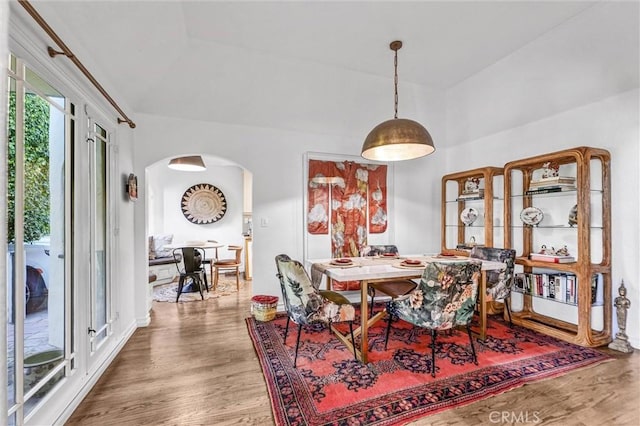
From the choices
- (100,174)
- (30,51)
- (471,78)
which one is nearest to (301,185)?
(100,174)

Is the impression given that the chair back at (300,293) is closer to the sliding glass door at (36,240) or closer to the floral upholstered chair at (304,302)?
the floral upholstered chair at (304,302)

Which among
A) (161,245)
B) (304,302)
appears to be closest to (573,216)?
(304,302)

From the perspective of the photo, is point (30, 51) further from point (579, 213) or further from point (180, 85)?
point (579, 213)

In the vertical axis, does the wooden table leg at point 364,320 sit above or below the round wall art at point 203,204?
below

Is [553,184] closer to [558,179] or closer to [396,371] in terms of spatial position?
[558,179]

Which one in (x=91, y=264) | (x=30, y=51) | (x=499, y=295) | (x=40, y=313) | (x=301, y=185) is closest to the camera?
(x=30, y=51)

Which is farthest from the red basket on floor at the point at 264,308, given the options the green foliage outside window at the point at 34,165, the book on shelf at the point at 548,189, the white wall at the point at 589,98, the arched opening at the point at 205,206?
the white wall at the point at 589,98

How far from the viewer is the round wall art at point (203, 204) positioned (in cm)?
663

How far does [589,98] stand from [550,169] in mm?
746

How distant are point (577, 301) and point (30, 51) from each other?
4.57m

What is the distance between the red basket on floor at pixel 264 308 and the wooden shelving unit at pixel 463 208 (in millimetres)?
2602

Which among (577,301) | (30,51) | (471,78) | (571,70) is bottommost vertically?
(577,301)

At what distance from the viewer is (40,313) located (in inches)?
67.8

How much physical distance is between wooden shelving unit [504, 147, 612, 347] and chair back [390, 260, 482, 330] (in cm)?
136
